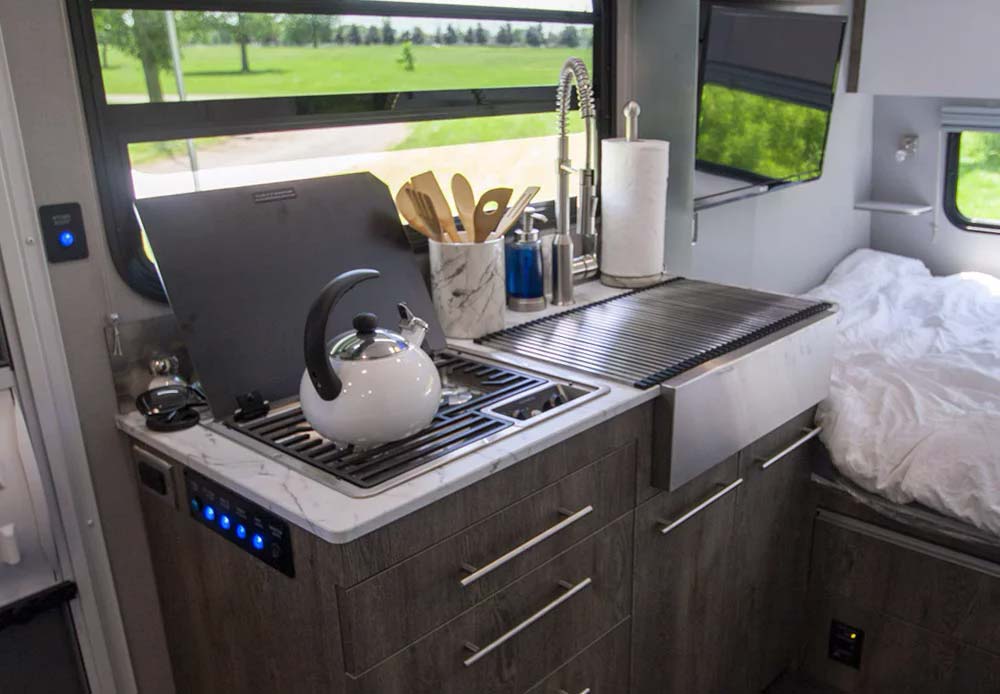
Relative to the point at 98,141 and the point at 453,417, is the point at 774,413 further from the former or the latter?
the point at 98,141

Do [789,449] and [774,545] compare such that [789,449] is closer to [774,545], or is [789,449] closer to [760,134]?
[774,545]

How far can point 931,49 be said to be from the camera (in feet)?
10.0

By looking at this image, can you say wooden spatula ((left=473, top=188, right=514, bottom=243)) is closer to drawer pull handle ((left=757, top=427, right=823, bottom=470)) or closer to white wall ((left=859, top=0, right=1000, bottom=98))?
drawer pull handle ((left=757, top=427, right=823, bottom=470))

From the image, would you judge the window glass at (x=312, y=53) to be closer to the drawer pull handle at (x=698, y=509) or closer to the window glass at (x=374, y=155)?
the window glass at (x=374, y=155)

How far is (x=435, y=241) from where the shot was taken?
177 centimetres

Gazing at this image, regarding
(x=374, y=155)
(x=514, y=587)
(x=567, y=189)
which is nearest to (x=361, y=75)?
(x=374, y=155)

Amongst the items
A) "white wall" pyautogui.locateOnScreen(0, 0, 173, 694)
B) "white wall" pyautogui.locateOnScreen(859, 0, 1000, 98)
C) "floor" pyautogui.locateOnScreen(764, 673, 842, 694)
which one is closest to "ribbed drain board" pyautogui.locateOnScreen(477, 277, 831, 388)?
"white wall" pyautogui.locateOnScreen(0, 0, 173, 694)

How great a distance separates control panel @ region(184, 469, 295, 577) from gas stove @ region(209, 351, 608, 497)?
0.08 m

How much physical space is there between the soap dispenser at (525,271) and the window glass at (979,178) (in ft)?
7.82

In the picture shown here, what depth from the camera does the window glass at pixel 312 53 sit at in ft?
4.74

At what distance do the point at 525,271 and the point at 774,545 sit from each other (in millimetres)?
916

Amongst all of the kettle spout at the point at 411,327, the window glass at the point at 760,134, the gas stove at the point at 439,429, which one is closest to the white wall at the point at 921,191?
the window glass at the point at 760,134

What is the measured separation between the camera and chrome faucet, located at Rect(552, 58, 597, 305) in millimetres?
1951

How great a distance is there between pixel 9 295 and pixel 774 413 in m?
1.49
